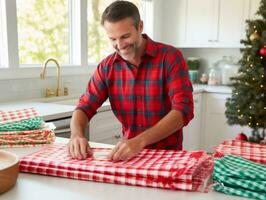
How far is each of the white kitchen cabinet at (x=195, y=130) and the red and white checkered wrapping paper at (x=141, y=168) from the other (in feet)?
9.56

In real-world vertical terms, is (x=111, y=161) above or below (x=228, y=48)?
below

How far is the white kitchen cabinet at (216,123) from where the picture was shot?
405 cm

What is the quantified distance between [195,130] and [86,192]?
3.35 meters

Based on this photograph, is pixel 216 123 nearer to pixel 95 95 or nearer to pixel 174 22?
pixel 174 22

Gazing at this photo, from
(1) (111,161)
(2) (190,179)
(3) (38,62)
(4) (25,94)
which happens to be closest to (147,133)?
(1) (111,161)

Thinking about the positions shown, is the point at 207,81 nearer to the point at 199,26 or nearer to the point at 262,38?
the point at 199,26

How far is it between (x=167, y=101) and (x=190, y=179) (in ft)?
2.33

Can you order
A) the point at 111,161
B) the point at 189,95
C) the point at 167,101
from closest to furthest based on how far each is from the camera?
the point at 111,161 → the point at 189,95 → the point at 167,101

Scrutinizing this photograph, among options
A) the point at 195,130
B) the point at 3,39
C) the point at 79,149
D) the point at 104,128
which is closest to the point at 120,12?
the point at 79,149

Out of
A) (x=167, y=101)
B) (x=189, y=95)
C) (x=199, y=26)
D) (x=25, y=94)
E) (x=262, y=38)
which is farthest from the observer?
(x=199, y=26)

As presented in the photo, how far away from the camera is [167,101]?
1.64m

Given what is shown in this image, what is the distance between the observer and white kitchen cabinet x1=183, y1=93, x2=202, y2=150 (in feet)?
13.3

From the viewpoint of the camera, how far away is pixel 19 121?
1.54 m

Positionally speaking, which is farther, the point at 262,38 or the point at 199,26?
the point at 199,26
